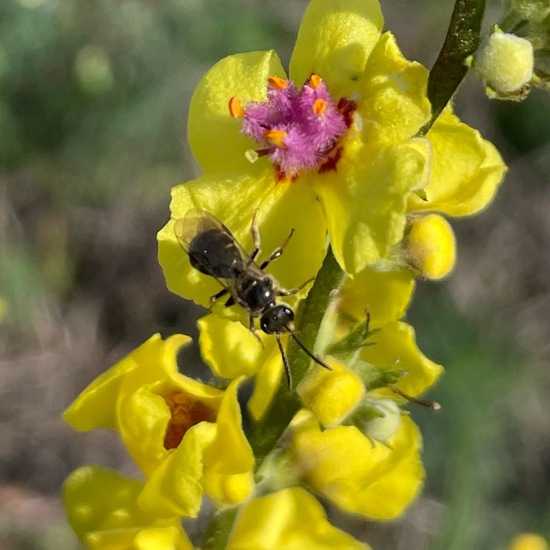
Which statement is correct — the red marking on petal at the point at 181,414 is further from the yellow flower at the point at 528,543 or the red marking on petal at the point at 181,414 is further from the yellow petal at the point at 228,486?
the yellow flower at the point at 528,543

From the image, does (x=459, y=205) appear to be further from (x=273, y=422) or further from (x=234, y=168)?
(x=273, y=422)

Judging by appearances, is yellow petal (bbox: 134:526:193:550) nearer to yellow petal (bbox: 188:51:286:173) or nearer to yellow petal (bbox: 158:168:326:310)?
yellow petal (bbox: 158:168:326:310)

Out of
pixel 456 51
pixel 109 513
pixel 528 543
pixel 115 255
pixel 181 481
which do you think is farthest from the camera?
pixel 115 255

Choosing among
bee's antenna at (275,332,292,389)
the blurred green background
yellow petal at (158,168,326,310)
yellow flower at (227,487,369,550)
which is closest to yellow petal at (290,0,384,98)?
yellow petal at (158,168,326,310)

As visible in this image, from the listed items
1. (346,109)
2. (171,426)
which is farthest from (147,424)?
(346,109)

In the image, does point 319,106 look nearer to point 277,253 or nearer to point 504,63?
point 277,253

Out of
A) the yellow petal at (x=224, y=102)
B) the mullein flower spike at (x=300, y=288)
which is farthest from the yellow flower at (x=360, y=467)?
the yellow petal at (x=224, y=102)

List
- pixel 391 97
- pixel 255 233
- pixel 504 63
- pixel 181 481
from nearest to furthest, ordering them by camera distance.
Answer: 1. pixel 504 63
2. pixel 391 97
3. pixel 181 481
4. pixel 255 233

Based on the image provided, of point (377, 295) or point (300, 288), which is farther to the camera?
point (377, 295)
